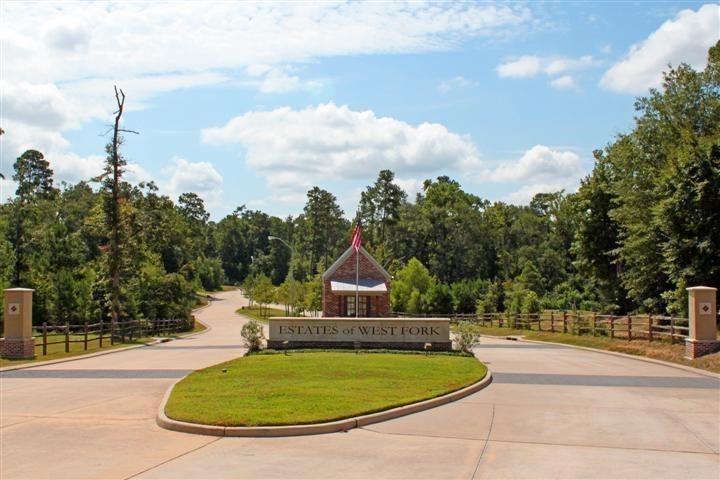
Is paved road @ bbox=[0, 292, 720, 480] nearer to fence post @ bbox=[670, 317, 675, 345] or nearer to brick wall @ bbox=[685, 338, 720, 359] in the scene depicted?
brick wall @ bbox=[685, 338, 720, 359]

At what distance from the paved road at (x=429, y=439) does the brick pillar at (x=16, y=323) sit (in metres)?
7.90

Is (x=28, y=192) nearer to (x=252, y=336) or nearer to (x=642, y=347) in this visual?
(x=252, y=336)

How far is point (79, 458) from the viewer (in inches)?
386

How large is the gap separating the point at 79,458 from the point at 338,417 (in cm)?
412

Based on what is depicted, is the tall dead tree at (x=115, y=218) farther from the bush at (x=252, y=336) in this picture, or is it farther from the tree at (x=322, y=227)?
the tree at (x=322, y=227)

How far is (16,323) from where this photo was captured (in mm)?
25484

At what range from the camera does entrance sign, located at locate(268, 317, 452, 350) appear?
2544cm

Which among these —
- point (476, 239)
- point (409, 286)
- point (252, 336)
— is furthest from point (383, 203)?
point (252, 336)

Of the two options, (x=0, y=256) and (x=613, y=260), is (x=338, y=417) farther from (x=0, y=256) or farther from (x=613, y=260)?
(x=0, y=256)

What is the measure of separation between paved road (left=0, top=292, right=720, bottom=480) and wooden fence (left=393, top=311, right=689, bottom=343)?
8.18 meters

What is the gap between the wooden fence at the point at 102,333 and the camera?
29.9 meters

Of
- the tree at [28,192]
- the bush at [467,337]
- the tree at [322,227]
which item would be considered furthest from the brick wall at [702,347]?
the tree at [322,227]

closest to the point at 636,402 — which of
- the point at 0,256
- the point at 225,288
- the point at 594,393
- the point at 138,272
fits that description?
the point at 594,393

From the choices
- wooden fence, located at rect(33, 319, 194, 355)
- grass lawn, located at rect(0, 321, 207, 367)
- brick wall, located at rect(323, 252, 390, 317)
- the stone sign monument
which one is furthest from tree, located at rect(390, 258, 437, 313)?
the stone sign monument
